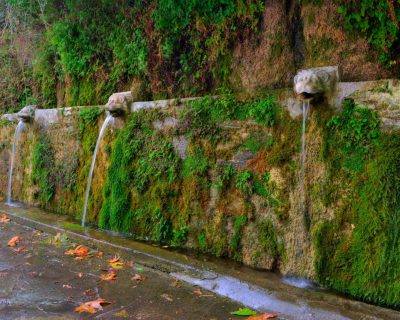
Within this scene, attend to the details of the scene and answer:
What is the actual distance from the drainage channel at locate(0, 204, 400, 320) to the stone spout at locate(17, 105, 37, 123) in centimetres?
407

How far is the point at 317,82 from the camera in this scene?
4.02 meters

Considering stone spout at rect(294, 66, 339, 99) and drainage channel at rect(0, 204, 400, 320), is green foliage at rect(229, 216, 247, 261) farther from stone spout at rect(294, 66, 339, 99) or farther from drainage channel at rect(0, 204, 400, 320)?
stone spout at rect(294, 66, 339, 99)

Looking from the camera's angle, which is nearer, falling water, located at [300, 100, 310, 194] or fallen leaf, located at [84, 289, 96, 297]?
fallen leaf, located at [84, 289, 96, 297]

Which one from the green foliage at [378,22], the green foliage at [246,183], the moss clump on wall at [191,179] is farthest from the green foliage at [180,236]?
the green foliage at [378,22]

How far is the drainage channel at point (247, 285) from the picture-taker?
3.13 meters

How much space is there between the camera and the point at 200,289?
147 inches

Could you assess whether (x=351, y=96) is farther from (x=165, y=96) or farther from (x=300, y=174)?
(x=165, y=96)

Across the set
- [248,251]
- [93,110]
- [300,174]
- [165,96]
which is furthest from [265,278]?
[93,110]

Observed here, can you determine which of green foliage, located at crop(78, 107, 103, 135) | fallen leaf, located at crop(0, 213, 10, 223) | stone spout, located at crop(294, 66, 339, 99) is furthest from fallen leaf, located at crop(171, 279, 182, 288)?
fallen leaf, located at crop(0, 213, 10, 223)

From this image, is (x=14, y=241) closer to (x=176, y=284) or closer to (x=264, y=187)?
(x=176, y=284)

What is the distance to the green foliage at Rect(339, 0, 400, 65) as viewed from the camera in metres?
3.87

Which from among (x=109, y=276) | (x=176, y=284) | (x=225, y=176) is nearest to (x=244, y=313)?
(x=176, y=284)

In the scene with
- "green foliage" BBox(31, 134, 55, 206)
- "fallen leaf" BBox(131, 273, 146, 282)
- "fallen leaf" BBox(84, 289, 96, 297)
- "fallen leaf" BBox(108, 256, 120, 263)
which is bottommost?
"fallen leaf" BBox(84, 289, 96, 297)

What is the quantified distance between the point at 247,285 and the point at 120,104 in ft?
11.9
